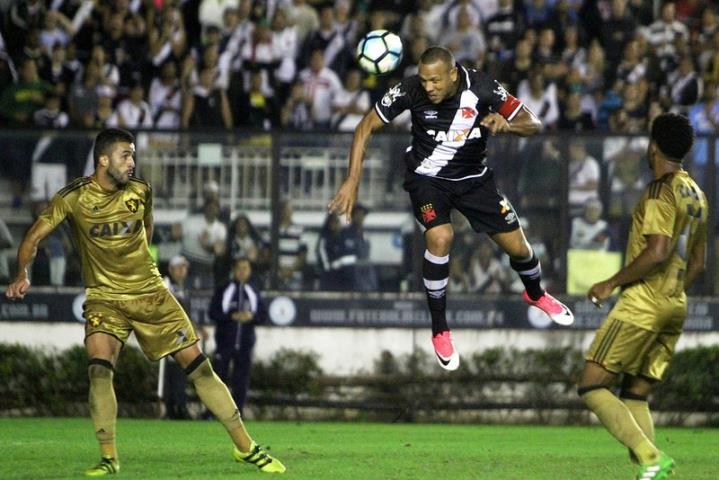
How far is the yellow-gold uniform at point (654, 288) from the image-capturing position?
10359mm

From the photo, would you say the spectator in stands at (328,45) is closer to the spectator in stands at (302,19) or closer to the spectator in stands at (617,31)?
the spectator in stands at (302,19)

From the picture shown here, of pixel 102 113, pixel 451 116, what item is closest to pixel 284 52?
pixel 102 113

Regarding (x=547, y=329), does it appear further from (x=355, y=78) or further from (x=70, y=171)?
(x=70, y=171)

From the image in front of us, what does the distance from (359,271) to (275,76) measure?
127 inches

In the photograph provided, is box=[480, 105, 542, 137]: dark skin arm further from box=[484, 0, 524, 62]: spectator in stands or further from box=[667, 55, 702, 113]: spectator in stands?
box=[484, 0, 524, 62]: spectator in stands

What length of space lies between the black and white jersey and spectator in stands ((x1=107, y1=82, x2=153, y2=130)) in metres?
9.73

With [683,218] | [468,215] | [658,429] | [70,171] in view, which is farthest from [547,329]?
[683,218]

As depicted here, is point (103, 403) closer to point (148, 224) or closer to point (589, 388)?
point (148, 224)

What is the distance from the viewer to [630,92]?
21406 millimetres

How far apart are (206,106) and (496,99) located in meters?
10.4

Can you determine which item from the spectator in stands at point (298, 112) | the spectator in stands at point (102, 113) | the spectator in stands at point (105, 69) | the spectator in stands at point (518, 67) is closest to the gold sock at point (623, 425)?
the spectator in stands at point (518, 67)

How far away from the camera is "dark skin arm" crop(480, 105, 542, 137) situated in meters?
11.0

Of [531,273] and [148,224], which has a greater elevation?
[148,224]

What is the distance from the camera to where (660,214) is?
10289 mm
